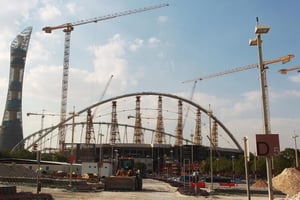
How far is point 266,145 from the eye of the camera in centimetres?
1336

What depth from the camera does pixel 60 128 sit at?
173375 mm

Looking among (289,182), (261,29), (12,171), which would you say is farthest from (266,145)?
(12,171)

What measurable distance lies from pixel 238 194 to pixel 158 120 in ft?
452

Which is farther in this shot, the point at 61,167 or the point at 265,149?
the point at 61,167

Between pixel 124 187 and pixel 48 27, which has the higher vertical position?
pixel 48 27

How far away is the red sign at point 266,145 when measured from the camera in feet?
43.7

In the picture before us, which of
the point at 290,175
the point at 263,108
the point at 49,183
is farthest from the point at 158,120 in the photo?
the point at 263,108

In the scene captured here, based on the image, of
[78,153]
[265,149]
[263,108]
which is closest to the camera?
[265,149]

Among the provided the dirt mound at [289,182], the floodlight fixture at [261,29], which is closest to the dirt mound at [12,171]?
the dirt mound at [289,182]

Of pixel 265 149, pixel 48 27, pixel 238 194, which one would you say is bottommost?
pixel 238 194

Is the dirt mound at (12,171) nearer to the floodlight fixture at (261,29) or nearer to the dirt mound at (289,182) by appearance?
the dirt mound at (289,182)

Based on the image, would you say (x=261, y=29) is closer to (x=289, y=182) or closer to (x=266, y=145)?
(x=266, y=145)

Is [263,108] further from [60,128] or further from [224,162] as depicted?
[60,128]

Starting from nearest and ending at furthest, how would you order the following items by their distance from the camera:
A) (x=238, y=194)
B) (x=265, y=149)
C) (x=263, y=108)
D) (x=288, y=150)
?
(x=265, y=149)
(x=263, y=108)
(x=238, y=194)
(x=288, y=150)
